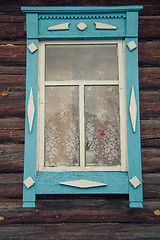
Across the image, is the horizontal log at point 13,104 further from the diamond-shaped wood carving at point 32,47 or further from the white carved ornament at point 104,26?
the white carved ornament at point 104,26

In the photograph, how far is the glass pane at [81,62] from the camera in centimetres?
226

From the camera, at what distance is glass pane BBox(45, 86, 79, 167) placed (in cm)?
214

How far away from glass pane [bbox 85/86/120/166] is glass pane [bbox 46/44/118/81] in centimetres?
16

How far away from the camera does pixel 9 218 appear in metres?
2.08

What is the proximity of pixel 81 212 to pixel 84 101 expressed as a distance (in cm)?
106

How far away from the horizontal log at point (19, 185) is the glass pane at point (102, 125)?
13.8 inches

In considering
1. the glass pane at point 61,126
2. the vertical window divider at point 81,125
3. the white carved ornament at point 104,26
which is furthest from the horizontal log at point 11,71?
the white carved ornament at point 104,26

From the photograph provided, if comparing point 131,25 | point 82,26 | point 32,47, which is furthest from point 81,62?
point 131,25

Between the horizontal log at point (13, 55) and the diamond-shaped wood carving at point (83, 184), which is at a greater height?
the horizontal log at point (13, 55)

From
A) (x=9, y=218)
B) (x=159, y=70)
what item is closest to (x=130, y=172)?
(x=159, y=70)

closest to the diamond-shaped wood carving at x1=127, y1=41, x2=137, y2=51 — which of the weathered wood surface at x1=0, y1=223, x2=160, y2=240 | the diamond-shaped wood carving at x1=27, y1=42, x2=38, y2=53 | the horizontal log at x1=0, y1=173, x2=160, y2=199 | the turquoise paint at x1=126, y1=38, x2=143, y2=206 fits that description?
the turquoise paint at x1=126, y1=38, x2=143, y2=206

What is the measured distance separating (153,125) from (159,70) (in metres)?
0.57

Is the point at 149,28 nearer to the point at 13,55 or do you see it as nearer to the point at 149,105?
the point at 149,105

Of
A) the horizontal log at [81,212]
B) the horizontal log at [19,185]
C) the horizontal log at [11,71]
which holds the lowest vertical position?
the horizontal log at [81,212]
